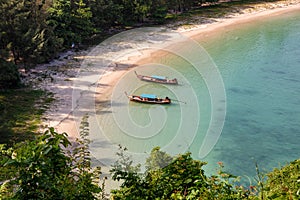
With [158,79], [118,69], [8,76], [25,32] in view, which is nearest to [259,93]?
[158,79]

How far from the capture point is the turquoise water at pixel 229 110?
24.2m

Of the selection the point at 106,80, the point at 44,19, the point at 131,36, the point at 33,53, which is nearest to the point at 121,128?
the point at 106,80

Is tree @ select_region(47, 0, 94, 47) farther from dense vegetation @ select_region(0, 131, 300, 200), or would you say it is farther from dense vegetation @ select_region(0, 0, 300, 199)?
dense vegetation @ select_region(0, 131, 300, 200)

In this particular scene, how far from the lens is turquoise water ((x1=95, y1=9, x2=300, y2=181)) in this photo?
24250mm

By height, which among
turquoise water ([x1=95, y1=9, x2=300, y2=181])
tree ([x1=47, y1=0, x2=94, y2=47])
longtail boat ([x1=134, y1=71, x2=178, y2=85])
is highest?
tree ([x1=47, y1=0, x2=94, y2=47])

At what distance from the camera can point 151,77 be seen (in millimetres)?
35625

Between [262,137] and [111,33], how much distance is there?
30158mm

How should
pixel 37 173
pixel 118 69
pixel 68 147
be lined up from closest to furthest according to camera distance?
1. pixel 37 173
2. pixel 68 147
3. pixel 118 69

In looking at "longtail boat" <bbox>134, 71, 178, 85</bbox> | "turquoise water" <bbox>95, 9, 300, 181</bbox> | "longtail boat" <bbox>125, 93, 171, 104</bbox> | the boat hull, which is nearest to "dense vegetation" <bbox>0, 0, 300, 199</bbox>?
"turquoise water" <bbox>95, 9, 300, 181</bbox>

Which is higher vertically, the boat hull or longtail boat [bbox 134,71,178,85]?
longtail boat [bbox 134,71,178,85]

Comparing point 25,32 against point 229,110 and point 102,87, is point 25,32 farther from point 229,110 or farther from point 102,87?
point 229,110

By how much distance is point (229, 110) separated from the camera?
31047 millimetres

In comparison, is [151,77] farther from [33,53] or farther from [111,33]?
[111,33]

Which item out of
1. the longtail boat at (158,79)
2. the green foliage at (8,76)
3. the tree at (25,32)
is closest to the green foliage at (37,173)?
the green foliage at (8,76)
